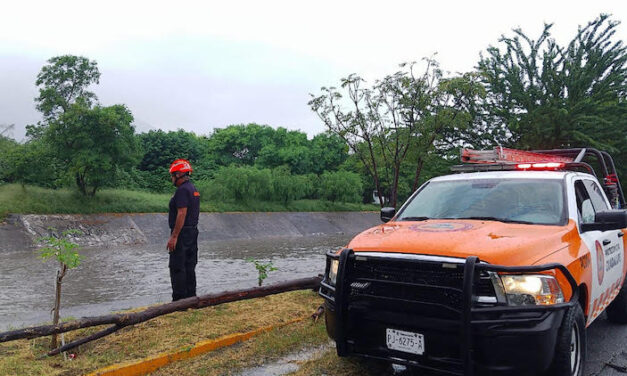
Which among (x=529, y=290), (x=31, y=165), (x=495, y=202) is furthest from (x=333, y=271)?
(x=31, y=165)

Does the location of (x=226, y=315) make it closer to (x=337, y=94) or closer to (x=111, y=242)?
(x=337, y=94)

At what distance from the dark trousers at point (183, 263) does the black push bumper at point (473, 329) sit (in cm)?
388

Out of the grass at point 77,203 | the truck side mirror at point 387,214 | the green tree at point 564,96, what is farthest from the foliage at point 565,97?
the grass at point 77,203

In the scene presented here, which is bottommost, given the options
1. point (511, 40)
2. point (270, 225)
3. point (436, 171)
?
point (270, 225)

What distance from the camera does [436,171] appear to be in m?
14.4

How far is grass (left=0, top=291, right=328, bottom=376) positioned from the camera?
460cm

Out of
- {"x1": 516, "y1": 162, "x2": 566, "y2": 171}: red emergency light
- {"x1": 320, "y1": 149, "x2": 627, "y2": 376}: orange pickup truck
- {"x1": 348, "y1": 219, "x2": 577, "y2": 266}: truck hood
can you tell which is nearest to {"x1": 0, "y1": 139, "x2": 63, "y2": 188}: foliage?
{"x1": 516, "y1": 162, "x2": 566, "y2": 171}: red emergency light

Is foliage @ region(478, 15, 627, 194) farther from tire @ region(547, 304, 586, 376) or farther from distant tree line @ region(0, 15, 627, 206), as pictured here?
tire @ region(547, 304, 586, 376)

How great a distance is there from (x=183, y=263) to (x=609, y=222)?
526 centimetres

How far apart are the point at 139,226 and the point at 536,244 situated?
24789 mm

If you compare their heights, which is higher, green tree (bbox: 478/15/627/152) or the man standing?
green tree (bbox: 478/15/627/152)

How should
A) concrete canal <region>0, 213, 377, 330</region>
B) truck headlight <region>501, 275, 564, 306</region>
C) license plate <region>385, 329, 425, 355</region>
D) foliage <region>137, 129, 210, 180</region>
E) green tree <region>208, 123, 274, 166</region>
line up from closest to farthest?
1. truck headlight <region>501, 275, 564, 306</region>
2. license plate <region>385, 329, 425, 355</region>
3. concrete canal <region>0, 213, 377, 330</region>
4. foliage <region>137, 129, 210, 180</region>
5. green tree <region>208, 123, 274, 166</region>

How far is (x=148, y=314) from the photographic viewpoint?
550cm

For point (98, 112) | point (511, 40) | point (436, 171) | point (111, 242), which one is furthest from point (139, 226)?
point (511, 40)
